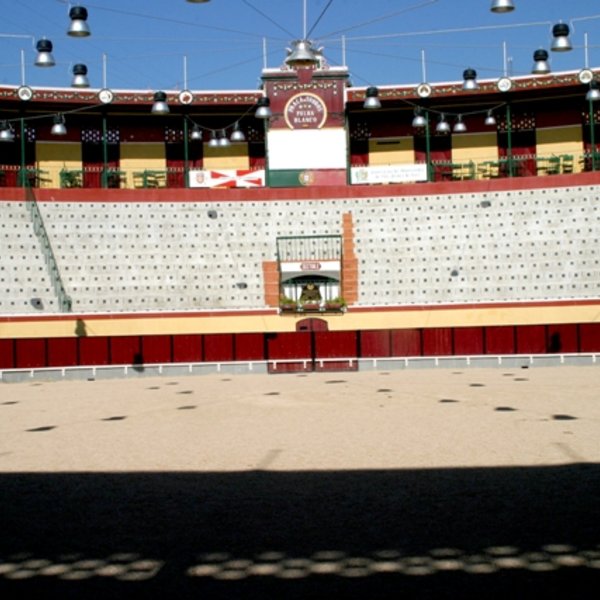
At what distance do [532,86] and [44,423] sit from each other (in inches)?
1073

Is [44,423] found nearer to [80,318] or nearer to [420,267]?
[80,318]

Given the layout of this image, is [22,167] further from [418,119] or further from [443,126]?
[443,126]

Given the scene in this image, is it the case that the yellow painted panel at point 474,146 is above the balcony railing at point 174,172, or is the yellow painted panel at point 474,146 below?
above

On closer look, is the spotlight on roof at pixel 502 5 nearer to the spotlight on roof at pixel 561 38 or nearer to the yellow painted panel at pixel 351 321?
the spotlight on roof at pixel 561 38

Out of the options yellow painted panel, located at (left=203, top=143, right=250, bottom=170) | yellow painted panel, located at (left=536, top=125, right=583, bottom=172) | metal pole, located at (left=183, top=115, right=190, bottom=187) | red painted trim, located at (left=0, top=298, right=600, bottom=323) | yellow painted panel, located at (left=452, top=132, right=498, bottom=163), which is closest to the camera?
red painted trim, located at (left=0, top=298, right=600, bottom=323)

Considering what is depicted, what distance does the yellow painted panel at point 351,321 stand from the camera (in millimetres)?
37062

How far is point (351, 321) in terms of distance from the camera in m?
38.2

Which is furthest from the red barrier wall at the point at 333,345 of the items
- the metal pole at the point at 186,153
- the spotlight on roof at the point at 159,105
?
the spotlight on roof at the point at 159,105

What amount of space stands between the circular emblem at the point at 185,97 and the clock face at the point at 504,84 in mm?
12623

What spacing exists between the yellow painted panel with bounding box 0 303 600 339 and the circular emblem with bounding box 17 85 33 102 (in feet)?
31.4

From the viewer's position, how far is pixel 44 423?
69.3 feet

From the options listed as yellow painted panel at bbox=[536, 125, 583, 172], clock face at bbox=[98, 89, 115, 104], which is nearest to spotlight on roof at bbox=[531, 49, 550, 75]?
yellow painted panel at bbox=[536, 125, 583, 172]

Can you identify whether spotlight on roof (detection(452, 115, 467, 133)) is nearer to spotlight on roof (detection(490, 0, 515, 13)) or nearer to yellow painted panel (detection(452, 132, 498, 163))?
yellow painted panel (detection(452, 132, 498, 163))

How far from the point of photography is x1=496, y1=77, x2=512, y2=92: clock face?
1612 inches
